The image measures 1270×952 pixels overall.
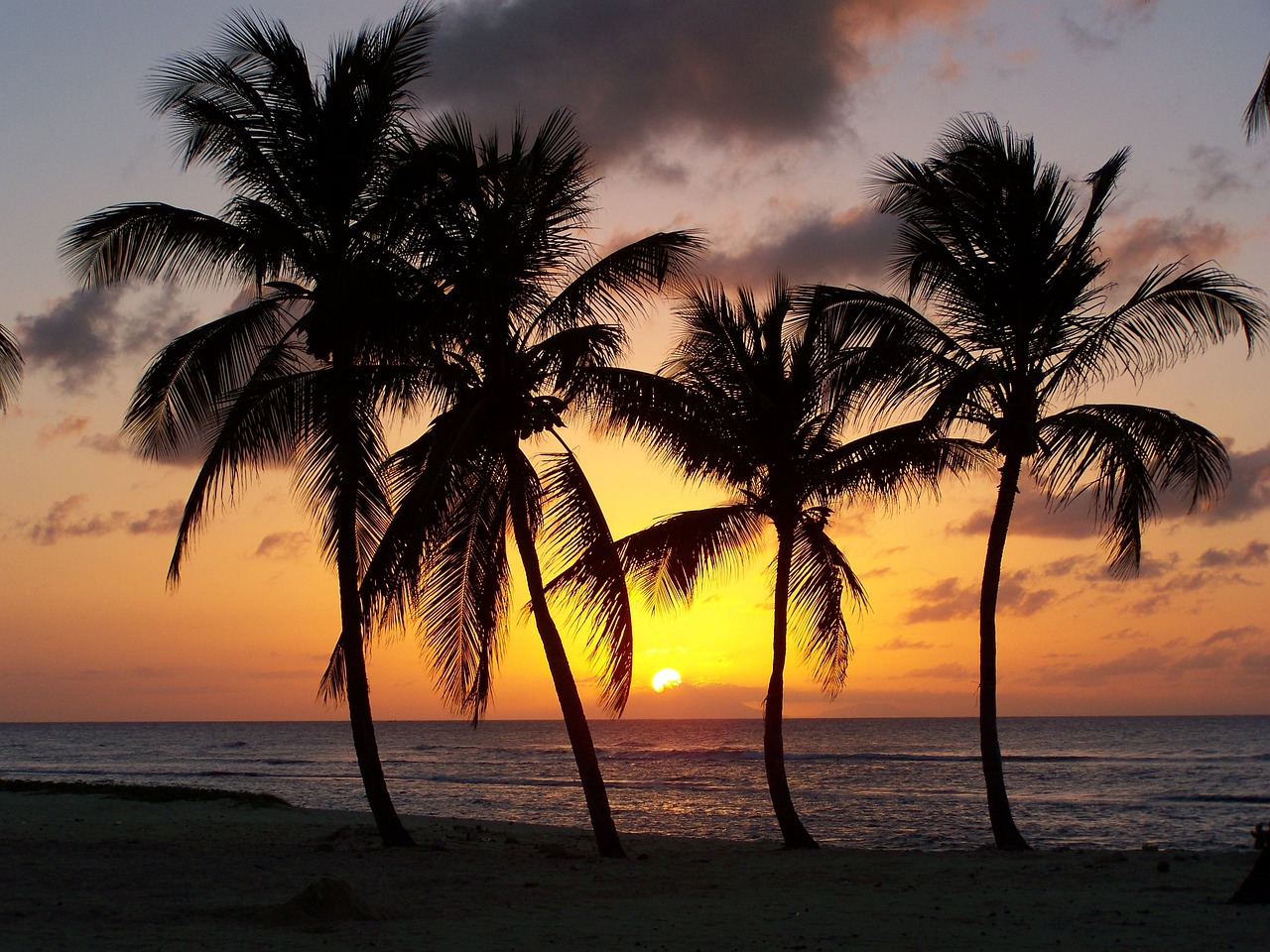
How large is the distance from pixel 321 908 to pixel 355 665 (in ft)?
15.9

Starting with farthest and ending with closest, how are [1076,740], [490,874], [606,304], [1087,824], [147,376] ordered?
[1076,740], [1087,824], [606,304], [147,376], [490,874]

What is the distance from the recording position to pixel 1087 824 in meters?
27.2

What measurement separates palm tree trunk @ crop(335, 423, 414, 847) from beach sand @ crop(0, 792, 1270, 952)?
50 cm

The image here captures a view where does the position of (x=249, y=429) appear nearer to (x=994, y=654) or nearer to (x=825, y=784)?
(x=994, y=654)

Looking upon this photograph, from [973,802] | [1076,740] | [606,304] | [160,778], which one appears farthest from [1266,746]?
[606,304]

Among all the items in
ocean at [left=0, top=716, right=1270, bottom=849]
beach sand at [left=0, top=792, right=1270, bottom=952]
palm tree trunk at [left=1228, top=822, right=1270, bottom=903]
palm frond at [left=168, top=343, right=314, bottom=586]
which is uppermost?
palm frond at [left=168, top=343, right=314, bottom=586]

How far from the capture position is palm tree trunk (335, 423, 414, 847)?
12.3 m

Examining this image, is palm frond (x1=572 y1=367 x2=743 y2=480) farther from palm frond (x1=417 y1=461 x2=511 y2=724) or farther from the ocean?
the ocean

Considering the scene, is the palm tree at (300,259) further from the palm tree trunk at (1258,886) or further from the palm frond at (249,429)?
the palm tree trunk at (1258,886)

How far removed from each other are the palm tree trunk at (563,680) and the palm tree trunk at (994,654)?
4.59 metres

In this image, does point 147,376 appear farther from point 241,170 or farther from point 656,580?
point 656,580

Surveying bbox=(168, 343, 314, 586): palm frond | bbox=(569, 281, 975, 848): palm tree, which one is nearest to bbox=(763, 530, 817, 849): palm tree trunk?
bbox=(569, 281, 975, 848): palm tree

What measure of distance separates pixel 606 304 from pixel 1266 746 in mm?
74296

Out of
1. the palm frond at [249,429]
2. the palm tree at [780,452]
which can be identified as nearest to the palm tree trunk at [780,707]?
the palm tree at [780,452]
